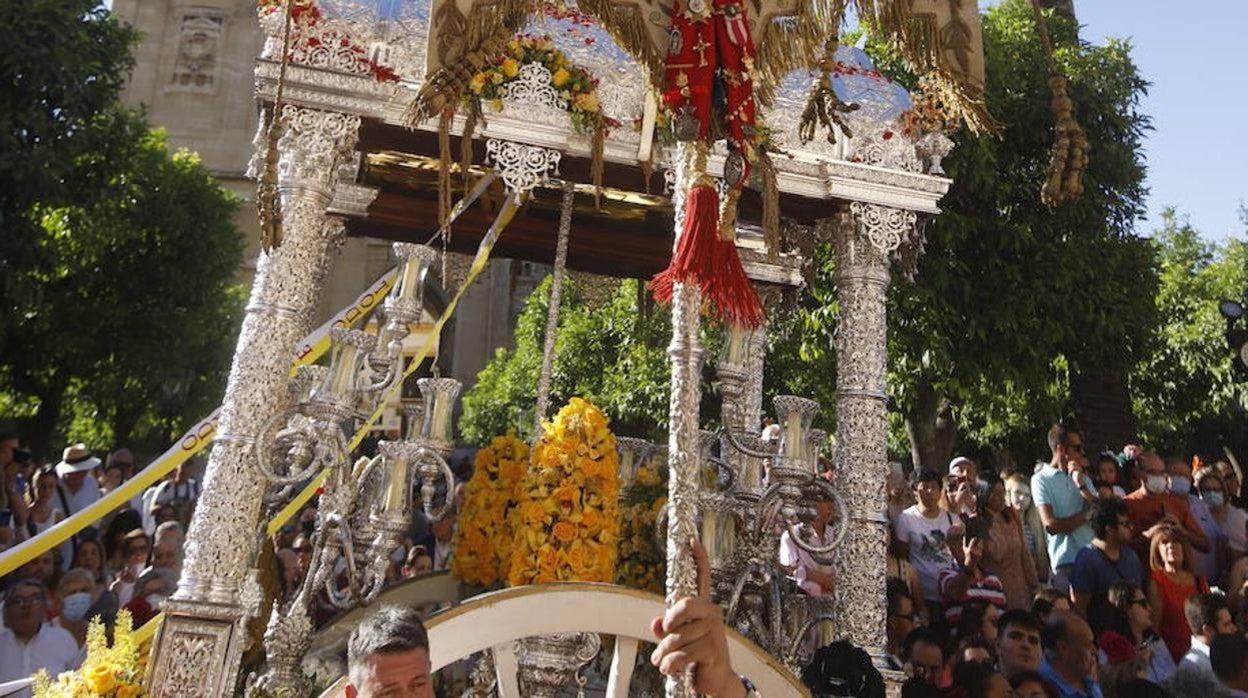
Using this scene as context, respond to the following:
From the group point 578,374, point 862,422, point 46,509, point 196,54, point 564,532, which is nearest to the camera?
point 564,532

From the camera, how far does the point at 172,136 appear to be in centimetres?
3045

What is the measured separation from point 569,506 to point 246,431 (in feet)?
6.08

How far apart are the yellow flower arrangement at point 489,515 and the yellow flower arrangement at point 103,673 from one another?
1.84m

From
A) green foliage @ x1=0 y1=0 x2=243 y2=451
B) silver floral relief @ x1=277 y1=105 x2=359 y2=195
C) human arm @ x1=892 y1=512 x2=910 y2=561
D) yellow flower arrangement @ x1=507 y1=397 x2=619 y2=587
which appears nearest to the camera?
yellow flower arrangement @ x1=507 y1=397 x2=619 y2=587

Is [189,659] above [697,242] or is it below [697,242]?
below

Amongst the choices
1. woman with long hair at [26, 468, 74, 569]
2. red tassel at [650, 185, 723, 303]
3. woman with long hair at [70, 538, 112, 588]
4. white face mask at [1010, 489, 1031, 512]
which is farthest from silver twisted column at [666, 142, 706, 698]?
woman with long hair at [26, 468, 74, 569]

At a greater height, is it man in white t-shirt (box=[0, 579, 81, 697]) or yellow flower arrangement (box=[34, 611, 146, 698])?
yellow flower arrangement (box=[34, 611, 146, 698])

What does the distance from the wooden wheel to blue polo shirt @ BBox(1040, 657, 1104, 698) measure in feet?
6.95

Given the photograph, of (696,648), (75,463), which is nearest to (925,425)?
(75,463)

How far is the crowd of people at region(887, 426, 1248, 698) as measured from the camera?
6156mm

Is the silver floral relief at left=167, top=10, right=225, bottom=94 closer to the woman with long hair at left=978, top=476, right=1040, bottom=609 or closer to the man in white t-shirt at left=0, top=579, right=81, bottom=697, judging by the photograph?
the man in white t-shirt at left=0, top=579, right=81, bottom=697

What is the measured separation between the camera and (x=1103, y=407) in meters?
15.7

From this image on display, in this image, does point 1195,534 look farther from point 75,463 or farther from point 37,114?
point 37,114

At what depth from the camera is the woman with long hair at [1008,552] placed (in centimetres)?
880
